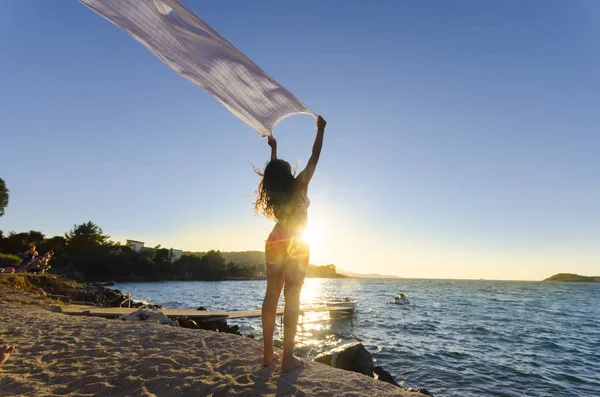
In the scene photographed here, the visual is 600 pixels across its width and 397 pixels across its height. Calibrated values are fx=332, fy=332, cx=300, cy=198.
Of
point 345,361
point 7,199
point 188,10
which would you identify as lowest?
point 345,361

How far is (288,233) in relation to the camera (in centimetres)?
405

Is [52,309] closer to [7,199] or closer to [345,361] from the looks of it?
[345,361]

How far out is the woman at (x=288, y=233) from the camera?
4.03 meters

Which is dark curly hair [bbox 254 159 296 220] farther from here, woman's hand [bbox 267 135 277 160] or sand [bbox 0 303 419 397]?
sand [bbox 0 303 419 397]

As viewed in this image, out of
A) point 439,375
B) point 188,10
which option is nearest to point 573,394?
point 439,375

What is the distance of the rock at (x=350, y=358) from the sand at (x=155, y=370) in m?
3.66

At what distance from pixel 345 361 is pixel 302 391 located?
21.1ft

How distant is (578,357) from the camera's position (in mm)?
18172

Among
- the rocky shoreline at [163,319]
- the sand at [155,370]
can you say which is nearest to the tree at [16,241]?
the rocky shoreline at [163,319]

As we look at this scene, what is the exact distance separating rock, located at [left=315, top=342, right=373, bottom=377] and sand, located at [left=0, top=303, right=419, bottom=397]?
366 centimetres

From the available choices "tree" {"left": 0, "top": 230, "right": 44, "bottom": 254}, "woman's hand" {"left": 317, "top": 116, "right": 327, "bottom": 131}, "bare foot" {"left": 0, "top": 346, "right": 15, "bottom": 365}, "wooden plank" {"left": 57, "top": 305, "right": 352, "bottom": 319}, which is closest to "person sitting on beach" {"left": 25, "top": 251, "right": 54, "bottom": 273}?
"wooden plank" {"left": 57, "top": 305, "right": 352, "bottom": 319}

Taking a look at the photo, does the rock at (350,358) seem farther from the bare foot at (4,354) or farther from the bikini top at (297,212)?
the bare foot at (4,354)

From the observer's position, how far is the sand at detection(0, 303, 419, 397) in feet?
12.6

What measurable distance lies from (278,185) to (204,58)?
5.39ft
